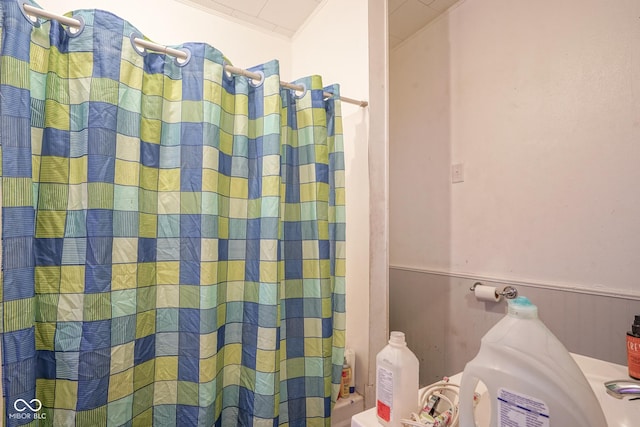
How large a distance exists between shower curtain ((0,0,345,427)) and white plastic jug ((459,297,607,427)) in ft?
2.09

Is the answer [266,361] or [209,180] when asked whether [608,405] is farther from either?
[209,180]

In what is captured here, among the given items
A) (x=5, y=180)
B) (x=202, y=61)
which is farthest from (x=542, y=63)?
(x=5, y=180)

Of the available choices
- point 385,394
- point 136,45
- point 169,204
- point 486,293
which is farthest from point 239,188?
point 486,293

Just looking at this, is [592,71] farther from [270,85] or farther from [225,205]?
[225,205]

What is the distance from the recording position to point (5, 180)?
0.67 meters

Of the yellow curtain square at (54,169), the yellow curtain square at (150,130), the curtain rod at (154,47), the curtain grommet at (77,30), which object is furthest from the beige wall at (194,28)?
the yellow curtain square at (54,169)

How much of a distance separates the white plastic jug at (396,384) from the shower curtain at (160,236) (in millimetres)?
473

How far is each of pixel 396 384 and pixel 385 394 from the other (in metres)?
0.03

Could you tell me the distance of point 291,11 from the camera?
1.59m

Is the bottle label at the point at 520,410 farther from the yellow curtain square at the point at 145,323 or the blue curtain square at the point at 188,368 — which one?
the yellow curtain square at the point at 145,323

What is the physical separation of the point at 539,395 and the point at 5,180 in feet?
3.68

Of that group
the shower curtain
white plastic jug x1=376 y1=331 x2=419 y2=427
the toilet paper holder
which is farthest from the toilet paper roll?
white plastic jug x1=376 y1=331 x2=419 y2=427

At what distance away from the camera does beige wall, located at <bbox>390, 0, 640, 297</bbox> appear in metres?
1.03

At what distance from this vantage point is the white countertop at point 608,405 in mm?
508
